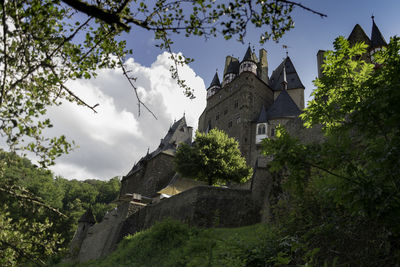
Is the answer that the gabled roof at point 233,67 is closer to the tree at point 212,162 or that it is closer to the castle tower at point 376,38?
the castle tower at point 376,38

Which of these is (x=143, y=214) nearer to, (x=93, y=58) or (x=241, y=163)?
(x=241, y=163)

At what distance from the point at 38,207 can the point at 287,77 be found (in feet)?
147

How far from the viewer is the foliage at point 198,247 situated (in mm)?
6651

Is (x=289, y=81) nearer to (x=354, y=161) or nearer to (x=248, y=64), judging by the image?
(x=248, y=64)

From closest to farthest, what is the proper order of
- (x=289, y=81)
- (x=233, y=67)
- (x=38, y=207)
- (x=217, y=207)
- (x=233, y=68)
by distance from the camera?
(x=38, y=207) < (x=217, y=207) < (x=289, y=81) < (x=233, y=68) < (x=233, y=67)

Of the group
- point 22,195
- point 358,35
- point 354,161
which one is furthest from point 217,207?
point 358,35

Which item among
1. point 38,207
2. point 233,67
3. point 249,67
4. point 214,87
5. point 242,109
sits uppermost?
point 233,67

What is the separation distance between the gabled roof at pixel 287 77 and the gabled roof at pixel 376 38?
15.7 metres

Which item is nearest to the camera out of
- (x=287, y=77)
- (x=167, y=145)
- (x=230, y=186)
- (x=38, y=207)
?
(x=38, y=207)

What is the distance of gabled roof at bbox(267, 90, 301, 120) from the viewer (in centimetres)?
3428

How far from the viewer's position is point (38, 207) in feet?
14.4

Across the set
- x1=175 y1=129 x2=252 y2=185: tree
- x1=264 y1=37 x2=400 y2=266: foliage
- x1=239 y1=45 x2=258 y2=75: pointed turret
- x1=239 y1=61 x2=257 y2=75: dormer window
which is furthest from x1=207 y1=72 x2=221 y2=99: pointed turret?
x1=264 y1=37 x2=400 y2=266: foliage

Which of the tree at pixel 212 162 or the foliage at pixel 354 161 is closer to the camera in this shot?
the foliage at pixel 354 161

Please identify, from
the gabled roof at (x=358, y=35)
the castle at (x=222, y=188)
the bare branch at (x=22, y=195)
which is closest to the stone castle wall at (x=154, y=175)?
the castle at (x=222, y=188)
